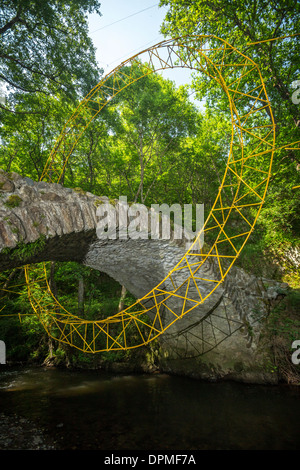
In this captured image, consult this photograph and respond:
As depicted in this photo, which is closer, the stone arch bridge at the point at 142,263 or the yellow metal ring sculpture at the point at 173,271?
the stone arch bridge at the point at 142,263

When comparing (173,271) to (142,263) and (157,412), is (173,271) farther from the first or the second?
(157,412)

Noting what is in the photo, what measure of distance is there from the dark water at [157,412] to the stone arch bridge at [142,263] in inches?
28.9

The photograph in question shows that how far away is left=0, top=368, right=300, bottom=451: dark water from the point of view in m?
3.75

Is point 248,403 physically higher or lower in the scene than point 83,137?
lower

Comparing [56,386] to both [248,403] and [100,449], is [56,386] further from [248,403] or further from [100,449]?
[248,403]

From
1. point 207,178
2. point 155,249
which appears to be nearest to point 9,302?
point 155,249

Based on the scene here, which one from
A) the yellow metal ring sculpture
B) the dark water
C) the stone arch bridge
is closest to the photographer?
the stone arch bridge

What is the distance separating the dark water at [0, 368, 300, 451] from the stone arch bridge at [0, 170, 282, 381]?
2.41ft

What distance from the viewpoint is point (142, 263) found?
5.96 m

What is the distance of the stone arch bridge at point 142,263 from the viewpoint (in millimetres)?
3420

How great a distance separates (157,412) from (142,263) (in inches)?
129

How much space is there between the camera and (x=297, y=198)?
27.7 feet

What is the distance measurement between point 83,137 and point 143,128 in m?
3.23

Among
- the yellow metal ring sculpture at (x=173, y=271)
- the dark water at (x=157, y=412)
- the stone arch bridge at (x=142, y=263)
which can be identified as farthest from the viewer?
the yellow metal ring sculpture at (x=173, y=271)
